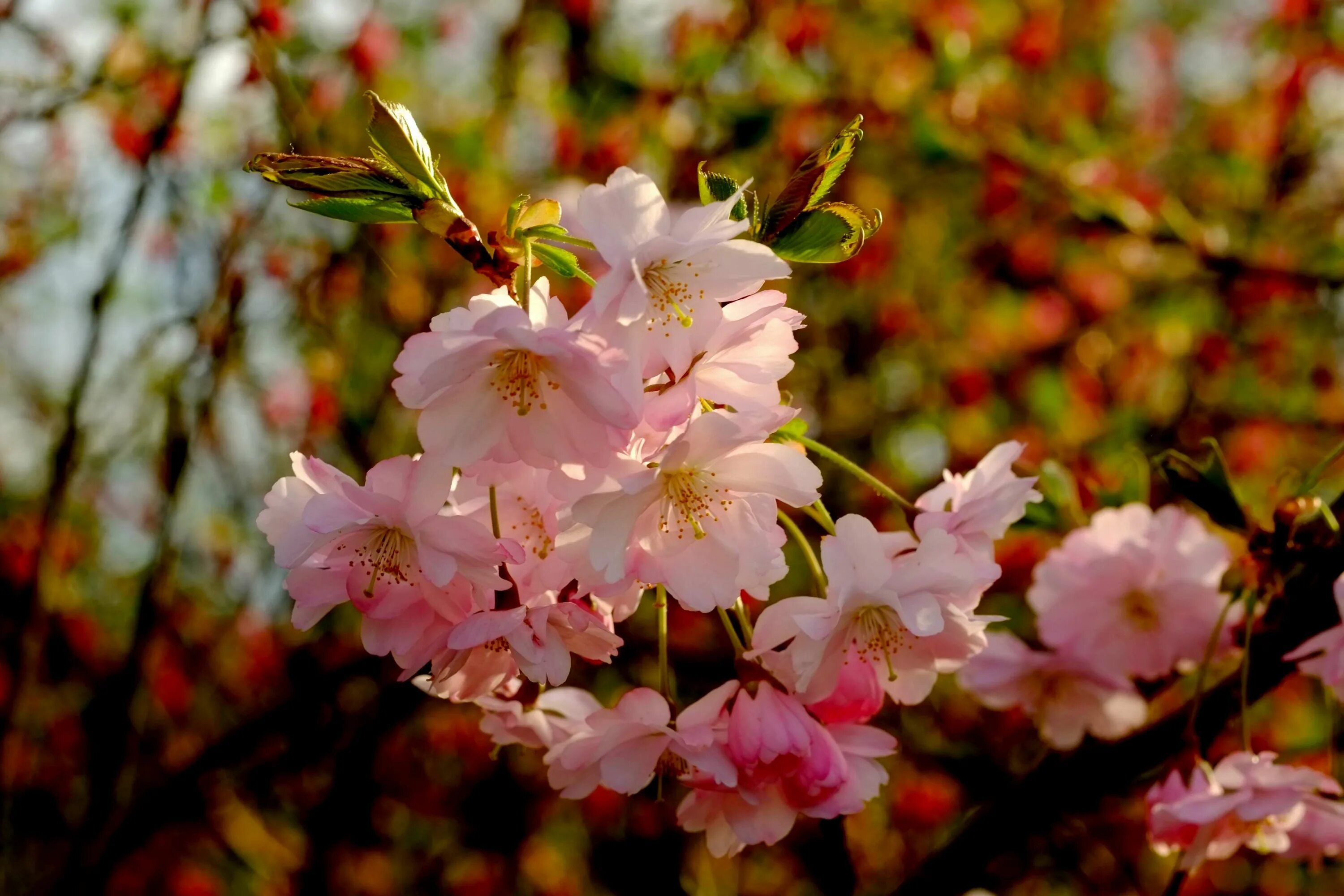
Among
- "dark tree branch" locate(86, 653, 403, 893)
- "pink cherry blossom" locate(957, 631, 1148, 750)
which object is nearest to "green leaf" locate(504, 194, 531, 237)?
"pink cherry blossom" locate(957, 631, 1148, 750)

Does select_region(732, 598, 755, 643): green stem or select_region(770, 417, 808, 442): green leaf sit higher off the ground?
select_region(770, 417, 808, 442): green leaf

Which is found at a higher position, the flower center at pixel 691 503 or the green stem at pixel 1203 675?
the flower center at pixel 691 503

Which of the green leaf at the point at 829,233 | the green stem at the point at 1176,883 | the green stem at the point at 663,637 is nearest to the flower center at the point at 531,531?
the green stem at the point at 663,637

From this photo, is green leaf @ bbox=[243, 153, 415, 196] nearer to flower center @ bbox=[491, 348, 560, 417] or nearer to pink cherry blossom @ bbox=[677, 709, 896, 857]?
flower center @ bbox=[491, 348, 560, 417]

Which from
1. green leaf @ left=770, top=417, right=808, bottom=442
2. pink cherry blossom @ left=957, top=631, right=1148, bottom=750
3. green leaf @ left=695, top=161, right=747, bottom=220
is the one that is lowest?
pink cherry blossom @ left=957, top=631, right=1148, bottom=750

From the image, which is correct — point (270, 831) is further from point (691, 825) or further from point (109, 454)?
point (691, 825)

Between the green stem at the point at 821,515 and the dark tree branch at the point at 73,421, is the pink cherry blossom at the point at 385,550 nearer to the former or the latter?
the green stem at the point at 821,515

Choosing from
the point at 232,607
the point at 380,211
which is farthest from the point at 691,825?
the point at 232,607
